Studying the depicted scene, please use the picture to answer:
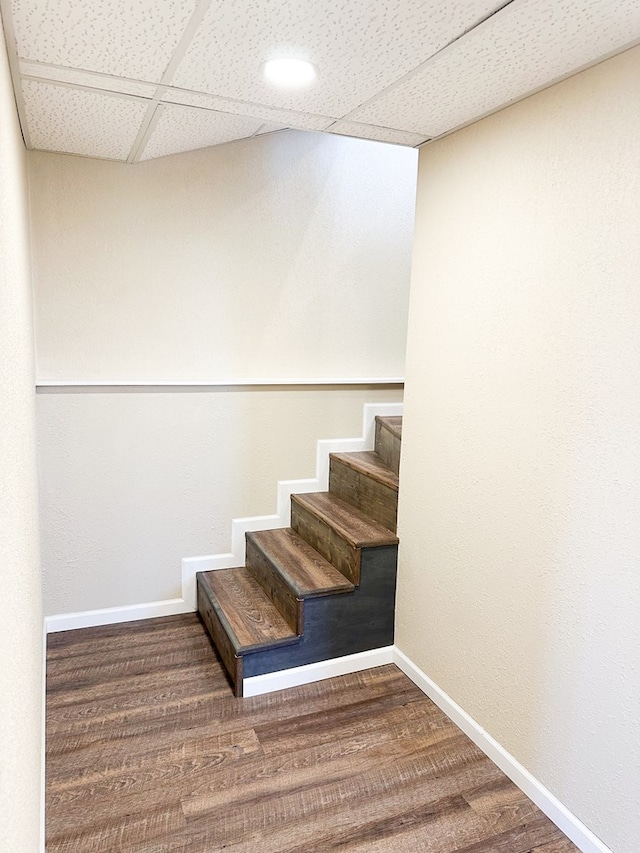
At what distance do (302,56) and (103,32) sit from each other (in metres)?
0.48

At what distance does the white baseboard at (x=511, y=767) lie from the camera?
160 cm

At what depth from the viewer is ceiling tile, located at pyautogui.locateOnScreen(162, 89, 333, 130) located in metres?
1.76

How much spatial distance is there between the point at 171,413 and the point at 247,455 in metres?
0.44

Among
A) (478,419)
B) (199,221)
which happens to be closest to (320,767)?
(478,419)

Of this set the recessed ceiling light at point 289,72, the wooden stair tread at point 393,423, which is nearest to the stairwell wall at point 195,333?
the wooden stair tread at point 393,423

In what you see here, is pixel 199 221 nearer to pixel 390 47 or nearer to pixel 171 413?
pixel 171 413

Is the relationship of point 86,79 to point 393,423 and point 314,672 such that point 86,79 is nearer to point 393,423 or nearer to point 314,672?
point 393,423

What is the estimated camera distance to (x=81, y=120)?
1.97 m

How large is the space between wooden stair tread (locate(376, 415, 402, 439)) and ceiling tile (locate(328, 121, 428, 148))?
127 centimetres

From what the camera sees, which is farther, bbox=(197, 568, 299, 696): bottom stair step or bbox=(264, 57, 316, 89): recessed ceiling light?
bbox=(197, 568, 299, 696): bottom stair step

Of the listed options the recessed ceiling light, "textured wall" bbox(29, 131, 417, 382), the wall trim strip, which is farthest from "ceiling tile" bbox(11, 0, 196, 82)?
the wall trim strip

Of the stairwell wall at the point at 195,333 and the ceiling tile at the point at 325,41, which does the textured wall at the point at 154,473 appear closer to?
the stairwell wall at the point at 195,333

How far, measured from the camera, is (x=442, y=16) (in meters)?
1.25

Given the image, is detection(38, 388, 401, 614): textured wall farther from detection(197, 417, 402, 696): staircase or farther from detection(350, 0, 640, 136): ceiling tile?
detection(350, 0, 640, 136): ceiling tile
